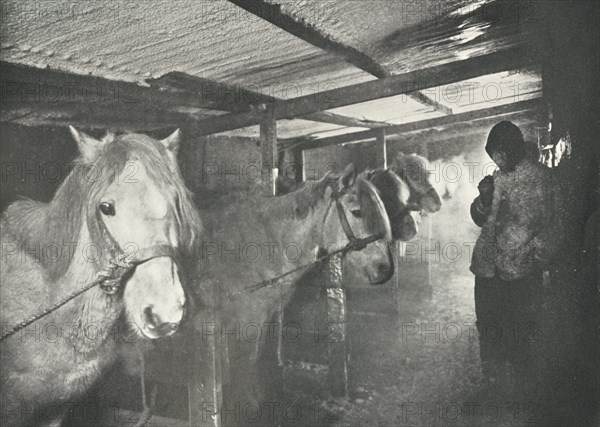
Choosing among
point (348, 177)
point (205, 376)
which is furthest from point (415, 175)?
point (205, 376)

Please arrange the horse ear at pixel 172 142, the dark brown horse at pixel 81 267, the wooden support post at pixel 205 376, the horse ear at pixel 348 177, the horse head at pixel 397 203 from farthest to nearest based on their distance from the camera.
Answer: the horse head at pixel 397 203 → the horse ear at pixel 348 177 → the wooden support post at pixel 205 376 → the horse ear at pixel 172 142 → the dark brown horse at pixel 81 267

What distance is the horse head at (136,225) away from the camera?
1.12 metres

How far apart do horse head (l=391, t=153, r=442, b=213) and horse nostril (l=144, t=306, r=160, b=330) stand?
1.74 m

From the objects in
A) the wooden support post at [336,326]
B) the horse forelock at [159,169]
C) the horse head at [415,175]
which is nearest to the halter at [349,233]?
the wooden support post at [336,326]

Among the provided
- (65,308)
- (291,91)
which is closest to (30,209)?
(65,308)

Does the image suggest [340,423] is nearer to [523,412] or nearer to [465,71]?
[523,412]

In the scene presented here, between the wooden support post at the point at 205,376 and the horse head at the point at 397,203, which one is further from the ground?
the horse head at the point at 397,203

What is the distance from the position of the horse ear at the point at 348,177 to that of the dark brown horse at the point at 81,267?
981 millimetres

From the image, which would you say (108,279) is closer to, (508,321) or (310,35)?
(310,35)

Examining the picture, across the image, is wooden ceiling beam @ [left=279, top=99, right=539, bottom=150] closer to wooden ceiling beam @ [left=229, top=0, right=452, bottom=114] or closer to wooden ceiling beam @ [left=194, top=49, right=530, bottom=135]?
wooden ceiling beam @ [left=194, top=49, right=530, bottom=135]

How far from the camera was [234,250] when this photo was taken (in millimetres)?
1853

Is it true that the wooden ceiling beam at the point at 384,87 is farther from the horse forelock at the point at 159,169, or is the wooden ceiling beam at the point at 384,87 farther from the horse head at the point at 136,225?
the horse head at the point at 136,225

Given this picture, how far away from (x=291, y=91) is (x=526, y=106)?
106cm

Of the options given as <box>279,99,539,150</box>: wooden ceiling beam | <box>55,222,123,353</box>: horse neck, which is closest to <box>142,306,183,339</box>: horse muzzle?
<box>55,222,123,353</box>: horse neck
